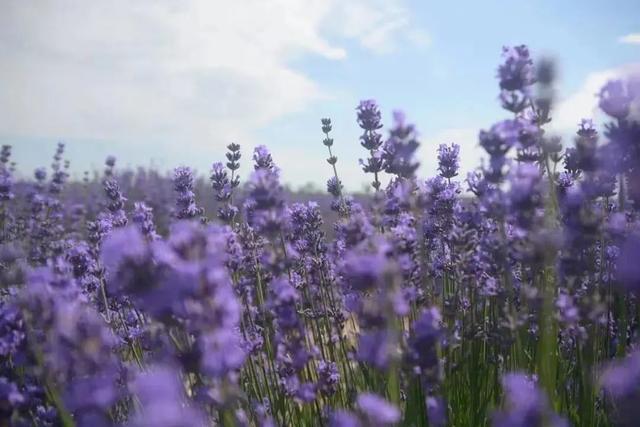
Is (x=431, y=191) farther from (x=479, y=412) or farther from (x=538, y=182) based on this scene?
(x=538, y=182)

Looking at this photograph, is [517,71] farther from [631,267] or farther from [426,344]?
[426,344]

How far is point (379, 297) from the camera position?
2.08 m

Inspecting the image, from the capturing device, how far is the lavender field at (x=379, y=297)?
5.52ft

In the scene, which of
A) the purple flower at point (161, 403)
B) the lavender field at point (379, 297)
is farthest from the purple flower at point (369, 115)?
the purple flower at point (161, 403)

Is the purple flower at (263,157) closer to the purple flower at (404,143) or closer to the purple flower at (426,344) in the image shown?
the purple flower at (404,143)

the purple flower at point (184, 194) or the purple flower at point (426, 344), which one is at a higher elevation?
the purple flower at point (184, 194)

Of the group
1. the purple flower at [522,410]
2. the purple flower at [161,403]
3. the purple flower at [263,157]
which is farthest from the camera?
the purple flower at [263,157]

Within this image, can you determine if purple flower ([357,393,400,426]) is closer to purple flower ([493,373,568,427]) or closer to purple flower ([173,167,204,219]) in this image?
purple flower ([493,373,568,427])

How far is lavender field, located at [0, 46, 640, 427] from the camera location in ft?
5.52

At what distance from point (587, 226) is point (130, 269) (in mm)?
1655

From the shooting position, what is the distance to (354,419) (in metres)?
1.72

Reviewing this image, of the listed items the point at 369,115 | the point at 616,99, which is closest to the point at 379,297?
the point at 616,99

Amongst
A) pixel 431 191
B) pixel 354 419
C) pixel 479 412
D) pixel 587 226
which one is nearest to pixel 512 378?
pixel 354 419

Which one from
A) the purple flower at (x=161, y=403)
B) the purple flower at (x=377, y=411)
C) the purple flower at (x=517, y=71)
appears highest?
the purple flower at (x=517, y=71)
